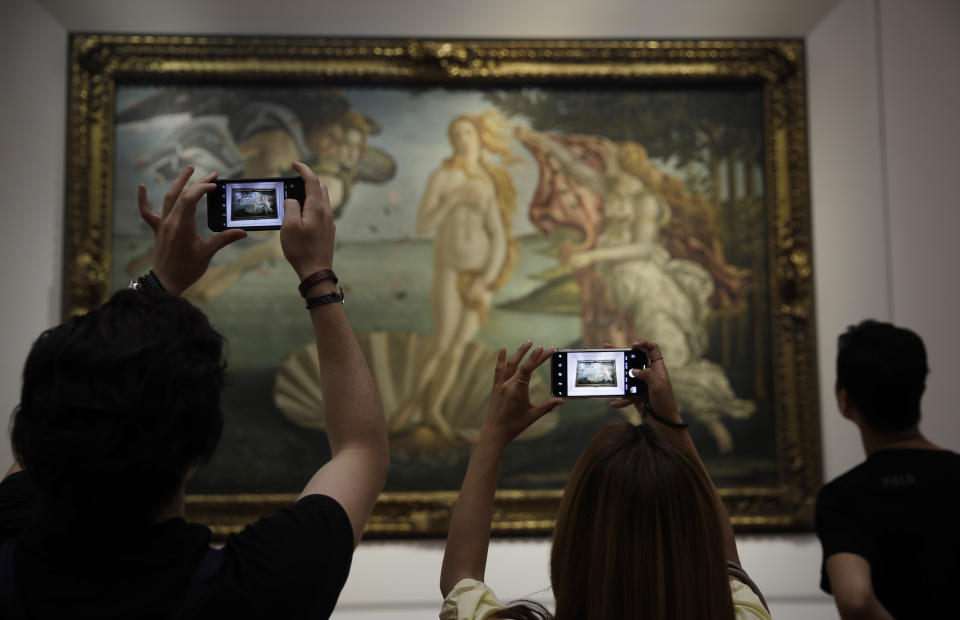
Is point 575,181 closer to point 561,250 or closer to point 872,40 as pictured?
point 561,250

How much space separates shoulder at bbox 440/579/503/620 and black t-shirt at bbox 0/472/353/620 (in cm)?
41

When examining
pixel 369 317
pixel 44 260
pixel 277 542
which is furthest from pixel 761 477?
pixel 44 260

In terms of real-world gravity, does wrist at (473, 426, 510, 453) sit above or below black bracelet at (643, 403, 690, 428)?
below

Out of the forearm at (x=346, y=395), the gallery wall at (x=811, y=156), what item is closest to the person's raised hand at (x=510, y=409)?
the forearm at (x=346, y=395)

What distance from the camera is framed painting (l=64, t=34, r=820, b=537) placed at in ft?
16.5

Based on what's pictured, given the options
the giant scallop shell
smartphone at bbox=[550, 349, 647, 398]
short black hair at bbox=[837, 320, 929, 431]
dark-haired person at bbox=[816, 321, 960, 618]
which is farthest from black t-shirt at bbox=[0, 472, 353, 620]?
the giant scallop shell

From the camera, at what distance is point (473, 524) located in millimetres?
1885

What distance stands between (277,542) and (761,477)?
4.46m

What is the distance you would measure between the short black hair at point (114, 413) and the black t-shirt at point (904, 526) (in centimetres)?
207

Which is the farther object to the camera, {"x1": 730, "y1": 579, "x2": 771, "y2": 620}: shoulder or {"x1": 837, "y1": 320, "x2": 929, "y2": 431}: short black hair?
{"x1": 837, "y1": 320, "x2": 929, "y2": 431}: short black hair

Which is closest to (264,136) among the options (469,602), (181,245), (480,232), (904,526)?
(480,232)

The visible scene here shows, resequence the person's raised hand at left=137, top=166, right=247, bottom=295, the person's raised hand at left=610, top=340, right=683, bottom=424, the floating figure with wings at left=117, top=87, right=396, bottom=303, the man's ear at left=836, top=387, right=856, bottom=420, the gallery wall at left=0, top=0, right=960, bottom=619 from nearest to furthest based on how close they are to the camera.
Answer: the person's raised hand at left=137, top=166, right=247, bottom=295 < the person's raised hand at left=610, top=340, right=683, bottom=424 < the man's ear at left=836, top=387, right=856, bottom=420 < the gallery wall at left=0, top=0, right=960, bottom=619 < the floating figure with wings at left=117, top=87, right=396, bottom=303

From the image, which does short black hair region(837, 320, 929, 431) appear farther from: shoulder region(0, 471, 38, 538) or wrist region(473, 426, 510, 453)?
shoulder region(0, 471, 38, 538)

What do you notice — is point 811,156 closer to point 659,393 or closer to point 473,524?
point 659,393
